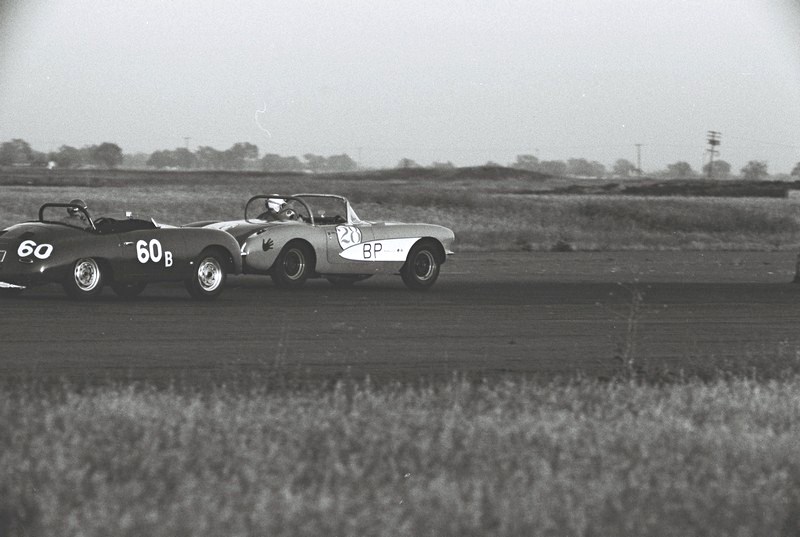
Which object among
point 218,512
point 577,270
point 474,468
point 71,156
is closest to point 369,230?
point 577,270

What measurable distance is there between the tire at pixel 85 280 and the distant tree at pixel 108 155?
161021 mm

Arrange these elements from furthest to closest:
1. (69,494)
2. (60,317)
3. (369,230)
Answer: (369,230), (60,317), (69,494)

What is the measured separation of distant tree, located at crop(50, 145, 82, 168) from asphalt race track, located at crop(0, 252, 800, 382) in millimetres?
144556

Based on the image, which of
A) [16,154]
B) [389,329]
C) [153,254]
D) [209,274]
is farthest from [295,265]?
[16,154]

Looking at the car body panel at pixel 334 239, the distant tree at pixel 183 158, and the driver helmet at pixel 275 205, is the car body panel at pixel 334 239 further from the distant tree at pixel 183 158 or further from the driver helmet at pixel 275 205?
the distant tree at pixel 183 158

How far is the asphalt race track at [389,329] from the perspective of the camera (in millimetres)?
10805

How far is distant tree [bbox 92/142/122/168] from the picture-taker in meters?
173

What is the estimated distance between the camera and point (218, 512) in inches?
214

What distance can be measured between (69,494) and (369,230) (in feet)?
41.1

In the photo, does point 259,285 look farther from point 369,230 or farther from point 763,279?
point 763,279

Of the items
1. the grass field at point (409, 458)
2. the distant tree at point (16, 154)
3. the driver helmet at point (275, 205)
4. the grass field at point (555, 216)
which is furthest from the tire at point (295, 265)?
the distant tree at point (16, 154)

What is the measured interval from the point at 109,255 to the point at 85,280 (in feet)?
1.43

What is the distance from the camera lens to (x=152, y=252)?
15.3m

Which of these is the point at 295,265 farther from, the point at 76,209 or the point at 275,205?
the point at 76,209
